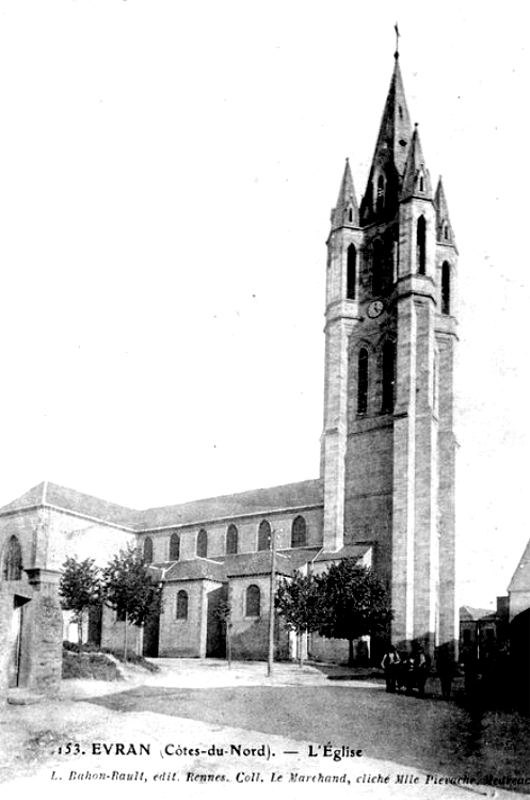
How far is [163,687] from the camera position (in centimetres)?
1980

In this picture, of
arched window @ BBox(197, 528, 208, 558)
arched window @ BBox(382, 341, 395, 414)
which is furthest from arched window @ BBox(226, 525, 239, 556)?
arched window @ BBox(382, 341, 395, 414)

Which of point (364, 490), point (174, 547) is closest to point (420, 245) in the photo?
point (364, 490)

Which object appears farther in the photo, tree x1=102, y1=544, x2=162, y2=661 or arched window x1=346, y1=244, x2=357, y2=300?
arched window x1=346, y1=244, x2=357, y2=300

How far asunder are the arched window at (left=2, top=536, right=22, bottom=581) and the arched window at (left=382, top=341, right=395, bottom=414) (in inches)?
967

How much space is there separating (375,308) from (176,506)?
22.1 metres

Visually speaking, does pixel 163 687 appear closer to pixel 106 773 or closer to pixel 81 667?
pixel 81 667

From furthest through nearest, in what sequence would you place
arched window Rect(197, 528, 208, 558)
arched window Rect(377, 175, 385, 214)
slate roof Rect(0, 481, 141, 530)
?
arched window Rect(197, 528, 208, 558) < slate roof Rect(0, 481, 141, 530) < arched window Rect(377, 175, 385, 214)

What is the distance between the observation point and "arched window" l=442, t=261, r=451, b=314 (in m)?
43.3

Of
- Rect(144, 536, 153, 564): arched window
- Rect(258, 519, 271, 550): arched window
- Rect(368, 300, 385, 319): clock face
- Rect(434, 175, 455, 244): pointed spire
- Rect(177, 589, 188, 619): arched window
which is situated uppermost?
Rect(434, 175, 455, 244): pointed spire

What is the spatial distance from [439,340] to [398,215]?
7.69 meters

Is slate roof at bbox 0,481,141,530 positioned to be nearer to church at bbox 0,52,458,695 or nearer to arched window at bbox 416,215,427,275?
church at bbox 0,52,458,695

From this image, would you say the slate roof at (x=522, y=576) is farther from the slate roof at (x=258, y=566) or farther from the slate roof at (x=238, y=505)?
the slate roof at (x=238, y=505)

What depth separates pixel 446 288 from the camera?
43844mm

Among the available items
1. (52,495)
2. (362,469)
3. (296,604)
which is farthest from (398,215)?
(52,495)
